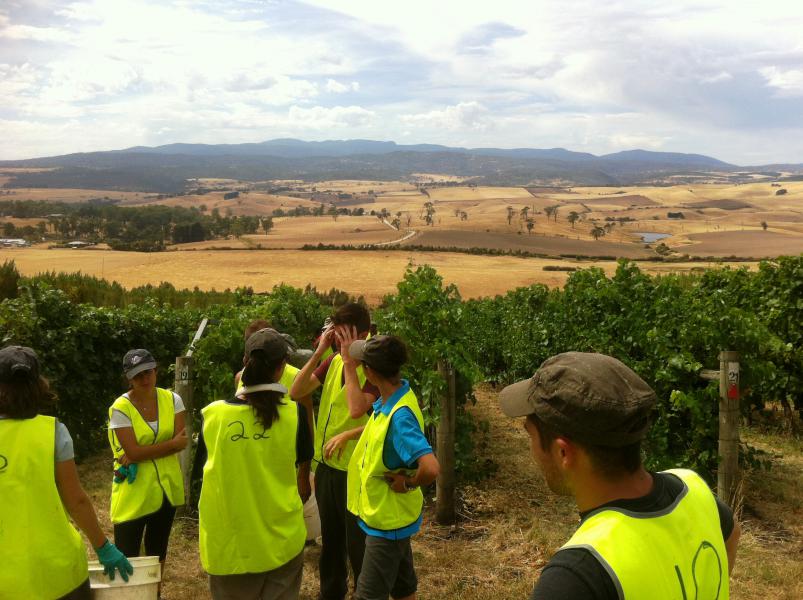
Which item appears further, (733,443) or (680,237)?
(680,237)

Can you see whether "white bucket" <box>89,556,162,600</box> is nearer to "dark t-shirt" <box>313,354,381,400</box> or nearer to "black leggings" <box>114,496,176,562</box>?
"black leggings" <box>114,496,176,562</box>

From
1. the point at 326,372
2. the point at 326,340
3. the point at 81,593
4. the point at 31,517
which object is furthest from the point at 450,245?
the point at 31,517

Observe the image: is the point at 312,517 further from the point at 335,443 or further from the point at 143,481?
the point at 143,481

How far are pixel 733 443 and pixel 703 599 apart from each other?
492cm

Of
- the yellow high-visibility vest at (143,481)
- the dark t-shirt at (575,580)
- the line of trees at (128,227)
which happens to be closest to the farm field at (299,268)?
the line of trees at (128,227)

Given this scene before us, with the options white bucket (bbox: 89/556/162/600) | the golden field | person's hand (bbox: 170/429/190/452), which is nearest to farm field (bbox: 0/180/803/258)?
the golden field

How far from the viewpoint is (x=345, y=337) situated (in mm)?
4047

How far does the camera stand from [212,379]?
6.18 meters

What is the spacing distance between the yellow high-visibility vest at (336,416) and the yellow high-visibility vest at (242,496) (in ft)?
2.93

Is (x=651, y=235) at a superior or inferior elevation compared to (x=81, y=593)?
inferior

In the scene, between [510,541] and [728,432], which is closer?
[510,541]

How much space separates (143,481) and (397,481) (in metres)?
1.73

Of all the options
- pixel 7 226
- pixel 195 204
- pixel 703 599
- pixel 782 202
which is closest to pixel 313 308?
pixel 703 599

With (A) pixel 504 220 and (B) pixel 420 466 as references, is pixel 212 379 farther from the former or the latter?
(A) pixel 504 220
